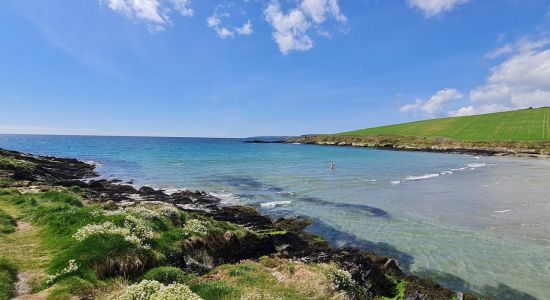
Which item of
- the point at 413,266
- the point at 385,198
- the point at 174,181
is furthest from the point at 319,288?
the point at 174,181

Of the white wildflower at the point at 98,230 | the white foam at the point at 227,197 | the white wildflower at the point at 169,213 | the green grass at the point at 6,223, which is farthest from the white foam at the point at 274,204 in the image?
the green grass at the point at 6,223

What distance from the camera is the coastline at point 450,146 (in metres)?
107

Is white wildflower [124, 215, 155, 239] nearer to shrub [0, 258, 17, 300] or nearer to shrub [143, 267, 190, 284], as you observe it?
shrub [143, 267, 190, 284]

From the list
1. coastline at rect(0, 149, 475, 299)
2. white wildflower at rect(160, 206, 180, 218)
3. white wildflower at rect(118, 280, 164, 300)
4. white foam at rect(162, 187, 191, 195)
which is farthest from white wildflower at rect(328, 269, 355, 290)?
white foam at rect(162, 187, 191, 195)

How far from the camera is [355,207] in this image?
33.9 m

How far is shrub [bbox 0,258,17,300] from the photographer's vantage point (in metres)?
9.60

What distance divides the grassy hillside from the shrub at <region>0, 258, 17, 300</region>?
14528 cm

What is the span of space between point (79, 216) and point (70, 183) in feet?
95.3

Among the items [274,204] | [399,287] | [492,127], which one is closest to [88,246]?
[399,287]

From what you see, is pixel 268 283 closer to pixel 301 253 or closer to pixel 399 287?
pixel 399 287

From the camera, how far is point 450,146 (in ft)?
448

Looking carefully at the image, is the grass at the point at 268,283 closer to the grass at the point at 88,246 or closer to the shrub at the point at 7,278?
the grass at the point at 88,246

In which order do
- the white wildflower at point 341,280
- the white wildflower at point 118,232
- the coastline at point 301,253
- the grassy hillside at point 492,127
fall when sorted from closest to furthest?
1. the white wildflower at point 341,280
2. the white wildflower at point 118,232
3. the coastline at point 301,253
4. the grassy hillside at point 492,127

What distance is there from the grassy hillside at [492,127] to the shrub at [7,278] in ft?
477
